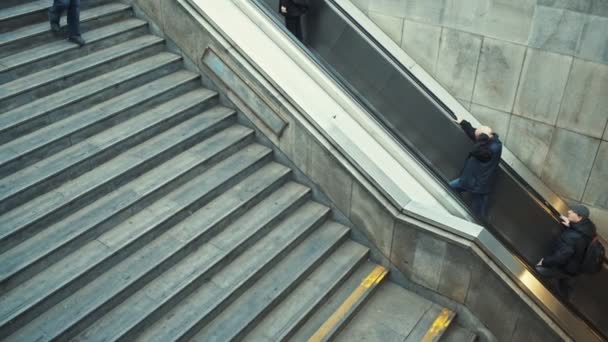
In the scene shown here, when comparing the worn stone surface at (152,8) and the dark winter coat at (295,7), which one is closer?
the worn stone surface at (152,8)

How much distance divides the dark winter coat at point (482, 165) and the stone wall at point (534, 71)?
1.17 metres

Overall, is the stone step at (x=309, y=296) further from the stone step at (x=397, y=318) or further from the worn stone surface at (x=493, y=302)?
the worn stone surface at (x=493, y=302)

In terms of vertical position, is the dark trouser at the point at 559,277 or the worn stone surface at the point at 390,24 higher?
the worn stone surface at the point at 390,24

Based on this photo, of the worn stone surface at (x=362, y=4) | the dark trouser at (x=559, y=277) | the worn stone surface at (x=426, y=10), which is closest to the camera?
the dark trouser at (x=559, y=277)

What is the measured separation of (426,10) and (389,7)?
2.51 feet

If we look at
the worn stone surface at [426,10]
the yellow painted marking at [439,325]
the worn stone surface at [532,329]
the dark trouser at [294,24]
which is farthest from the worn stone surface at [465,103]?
the worn stone surface at [532,329]

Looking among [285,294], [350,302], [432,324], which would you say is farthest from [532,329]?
[285,294]

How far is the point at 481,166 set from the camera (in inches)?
316

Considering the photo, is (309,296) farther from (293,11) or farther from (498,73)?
(293,11)

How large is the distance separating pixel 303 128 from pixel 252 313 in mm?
2421

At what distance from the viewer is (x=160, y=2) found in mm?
8062

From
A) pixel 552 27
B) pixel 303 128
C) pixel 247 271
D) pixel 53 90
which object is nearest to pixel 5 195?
pixel 53 90

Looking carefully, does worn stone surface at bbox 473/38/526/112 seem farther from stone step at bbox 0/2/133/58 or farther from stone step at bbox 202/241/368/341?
stone step at bbox 0/2/133/58

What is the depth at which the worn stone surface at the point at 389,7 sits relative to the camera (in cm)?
976
